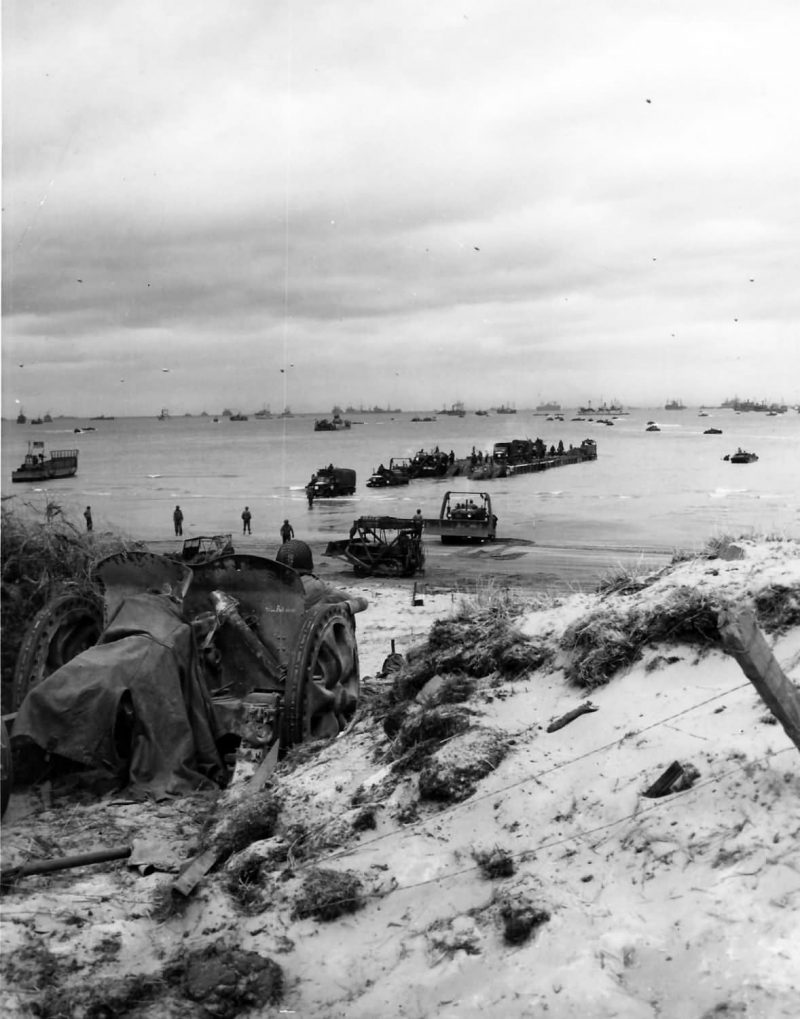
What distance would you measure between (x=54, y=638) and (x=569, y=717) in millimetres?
4681

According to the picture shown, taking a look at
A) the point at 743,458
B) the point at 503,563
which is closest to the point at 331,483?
the point at 503,563

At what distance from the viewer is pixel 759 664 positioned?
3.86m

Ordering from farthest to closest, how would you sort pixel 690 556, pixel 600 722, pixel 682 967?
pixel 690 556 < pixel 600 722 < pixel 682 967

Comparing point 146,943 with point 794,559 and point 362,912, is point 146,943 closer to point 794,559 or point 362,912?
point 362,912

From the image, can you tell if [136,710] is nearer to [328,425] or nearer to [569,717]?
[569,717]

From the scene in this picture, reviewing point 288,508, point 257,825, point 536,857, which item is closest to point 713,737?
point 536,857

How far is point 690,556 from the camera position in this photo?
7.90m

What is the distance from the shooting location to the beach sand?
11.7 ft

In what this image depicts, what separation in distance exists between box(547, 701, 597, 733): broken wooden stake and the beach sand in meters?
0.04

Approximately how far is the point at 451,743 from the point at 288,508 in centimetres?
4757

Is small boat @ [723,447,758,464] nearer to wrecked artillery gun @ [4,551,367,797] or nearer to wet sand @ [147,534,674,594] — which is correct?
wet sand @ [147,534,674,594]

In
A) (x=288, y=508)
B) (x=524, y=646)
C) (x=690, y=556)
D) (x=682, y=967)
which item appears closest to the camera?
(x=682, y=967)

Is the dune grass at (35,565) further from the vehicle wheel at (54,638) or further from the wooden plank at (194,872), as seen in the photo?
the wooden plank at (194,872)

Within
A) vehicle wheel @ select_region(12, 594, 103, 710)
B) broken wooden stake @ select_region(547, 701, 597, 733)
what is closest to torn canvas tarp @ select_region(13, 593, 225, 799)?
vehicle wheel @ select_region(12, 594, 103, 710)
